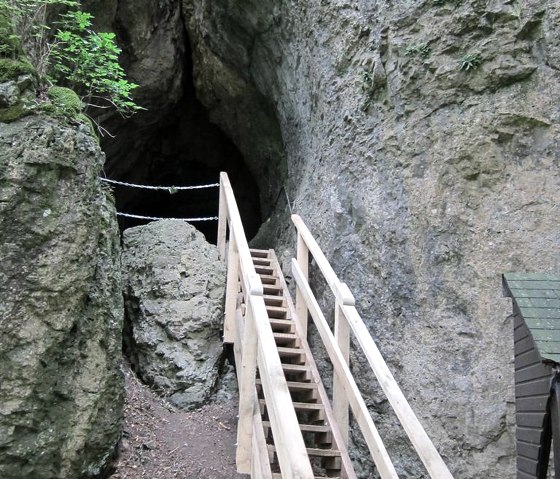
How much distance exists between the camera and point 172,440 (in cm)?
566

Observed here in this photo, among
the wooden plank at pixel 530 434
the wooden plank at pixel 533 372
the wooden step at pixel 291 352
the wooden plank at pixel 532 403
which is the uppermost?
the wooden step at pixel 291 352

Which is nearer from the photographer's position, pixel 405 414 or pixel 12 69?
pixel 405 414

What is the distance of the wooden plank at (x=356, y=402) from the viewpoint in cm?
331

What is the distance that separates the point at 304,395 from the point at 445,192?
92.1 inches

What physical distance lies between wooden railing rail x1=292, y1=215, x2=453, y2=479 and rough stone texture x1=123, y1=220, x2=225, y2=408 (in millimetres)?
1405

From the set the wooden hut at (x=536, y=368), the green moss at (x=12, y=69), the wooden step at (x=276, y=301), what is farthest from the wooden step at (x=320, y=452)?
the green moss at (x=12, y=69)

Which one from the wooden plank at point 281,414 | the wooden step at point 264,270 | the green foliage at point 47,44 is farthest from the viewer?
the wooden step at point 264,270

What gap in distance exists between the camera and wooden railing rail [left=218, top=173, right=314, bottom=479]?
2.70 metres

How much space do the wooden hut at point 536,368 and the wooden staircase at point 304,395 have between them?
5.63 feet

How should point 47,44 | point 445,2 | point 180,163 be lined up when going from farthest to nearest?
point 180,163 → point 47,44 → point 445,2

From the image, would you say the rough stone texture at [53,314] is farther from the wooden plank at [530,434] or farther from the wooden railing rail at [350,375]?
the wooden plank at [530,434]

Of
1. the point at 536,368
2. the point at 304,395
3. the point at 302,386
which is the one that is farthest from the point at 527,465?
the point at 304,395

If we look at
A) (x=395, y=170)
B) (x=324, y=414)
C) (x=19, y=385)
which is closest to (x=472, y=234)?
(x=395, y=170)

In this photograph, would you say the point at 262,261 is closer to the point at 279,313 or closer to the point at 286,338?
the point at 279,313
